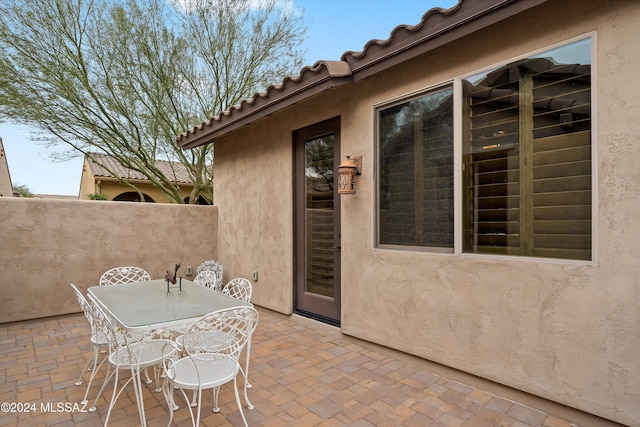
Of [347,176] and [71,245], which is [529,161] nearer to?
[347,176]

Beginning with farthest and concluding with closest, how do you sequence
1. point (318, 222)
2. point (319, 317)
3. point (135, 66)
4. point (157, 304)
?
point (135, 66)
point (318, 222)
point (319, 317)
point (157, 304)

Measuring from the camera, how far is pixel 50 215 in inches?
217

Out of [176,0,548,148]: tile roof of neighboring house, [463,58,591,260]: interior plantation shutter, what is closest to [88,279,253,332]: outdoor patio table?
[463,58,591,260]: interior plantation shutter

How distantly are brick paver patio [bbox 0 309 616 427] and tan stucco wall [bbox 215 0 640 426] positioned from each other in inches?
9.1

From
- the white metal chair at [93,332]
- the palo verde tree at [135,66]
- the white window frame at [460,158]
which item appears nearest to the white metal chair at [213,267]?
the white metal chair at [93,332]

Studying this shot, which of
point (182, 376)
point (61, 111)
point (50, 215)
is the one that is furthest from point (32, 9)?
point (182, 376)

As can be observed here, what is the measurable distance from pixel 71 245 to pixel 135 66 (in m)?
6.07

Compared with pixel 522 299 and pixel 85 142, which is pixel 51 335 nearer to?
pixel 522 299

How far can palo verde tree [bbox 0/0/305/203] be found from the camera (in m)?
8.54

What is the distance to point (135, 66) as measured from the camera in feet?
31.2

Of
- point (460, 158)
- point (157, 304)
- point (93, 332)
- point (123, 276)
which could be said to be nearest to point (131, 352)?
point (157, 304)

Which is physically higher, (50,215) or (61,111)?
(61,111)

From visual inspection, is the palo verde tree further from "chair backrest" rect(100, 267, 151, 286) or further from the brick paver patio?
the brick paver patio

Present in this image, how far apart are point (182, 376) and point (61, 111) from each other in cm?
1023
